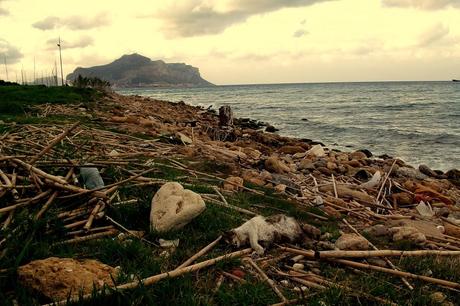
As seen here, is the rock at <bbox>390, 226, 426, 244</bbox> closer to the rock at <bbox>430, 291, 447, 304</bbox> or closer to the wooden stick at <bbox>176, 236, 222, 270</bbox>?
the rock at <bbox>430, 291, 447, 304</bbox>

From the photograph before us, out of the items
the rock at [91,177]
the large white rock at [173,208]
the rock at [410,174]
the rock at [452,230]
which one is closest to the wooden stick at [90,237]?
the large white rock at [173,208]

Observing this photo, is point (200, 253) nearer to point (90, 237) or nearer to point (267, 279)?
point (267, 279)

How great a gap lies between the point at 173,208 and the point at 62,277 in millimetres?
1615

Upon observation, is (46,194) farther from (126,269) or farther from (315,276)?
(315,276)

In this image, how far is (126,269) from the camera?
3580 millimetres

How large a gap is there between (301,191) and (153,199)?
3.74 meters

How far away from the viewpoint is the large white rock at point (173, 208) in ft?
14.6

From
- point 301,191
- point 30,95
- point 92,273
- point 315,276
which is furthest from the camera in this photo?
point 30,95

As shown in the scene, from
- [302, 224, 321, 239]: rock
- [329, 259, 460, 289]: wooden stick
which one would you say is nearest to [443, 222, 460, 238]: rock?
[302, 224, 321, 239]: rock

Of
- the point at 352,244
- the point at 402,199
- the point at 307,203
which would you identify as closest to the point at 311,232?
the point at 352,244

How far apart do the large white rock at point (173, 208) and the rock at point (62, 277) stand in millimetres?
1158

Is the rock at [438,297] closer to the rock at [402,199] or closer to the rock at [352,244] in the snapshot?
the rock at [352,244]

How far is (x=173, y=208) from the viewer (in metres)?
4.53

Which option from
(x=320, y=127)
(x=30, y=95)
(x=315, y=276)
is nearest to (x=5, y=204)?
(x=315, y=276)
